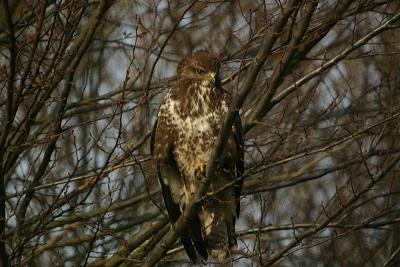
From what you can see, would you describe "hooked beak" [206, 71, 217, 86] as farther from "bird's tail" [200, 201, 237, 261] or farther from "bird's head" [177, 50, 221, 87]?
"bird's tail" [200, 201, 237, 261]

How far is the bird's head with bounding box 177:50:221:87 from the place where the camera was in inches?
234

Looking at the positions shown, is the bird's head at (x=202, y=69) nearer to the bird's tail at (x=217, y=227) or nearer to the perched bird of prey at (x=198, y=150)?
the perched bird of prey at (x=198, y=150)

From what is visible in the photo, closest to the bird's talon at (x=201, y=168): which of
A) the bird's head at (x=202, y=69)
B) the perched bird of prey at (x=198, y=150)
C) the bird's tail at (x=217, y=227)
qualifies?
the perched bird of prey at (x=198, y=150)

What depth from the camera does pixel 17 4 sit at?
6496mm

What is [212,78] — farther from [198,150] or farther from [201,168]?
[201,168]

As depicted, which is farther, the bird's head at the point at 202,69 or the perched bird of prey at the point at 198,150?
the bird's head at the point at 202,69

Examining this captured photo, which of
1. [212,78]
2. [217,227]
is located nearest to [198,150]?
[212,78]

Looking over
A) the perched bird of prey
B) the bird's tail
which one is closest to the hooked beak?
the perched bird of prey

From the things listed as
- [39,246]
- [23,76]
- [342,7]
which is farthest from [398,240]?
[23,76]

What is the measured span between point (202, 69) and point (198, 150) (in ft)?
2.16

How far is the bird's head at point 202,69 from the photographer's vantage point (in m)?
5.95

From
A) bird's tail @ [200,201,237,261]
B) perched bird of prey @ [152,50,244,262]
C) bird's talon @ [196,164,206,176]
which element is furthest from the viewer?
bird's tail @ [200,201,237,261]

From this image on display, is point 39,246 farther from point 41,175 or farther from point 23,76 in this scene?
point 23,76

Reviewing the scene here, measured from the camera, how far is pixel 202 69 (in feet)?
19.8
